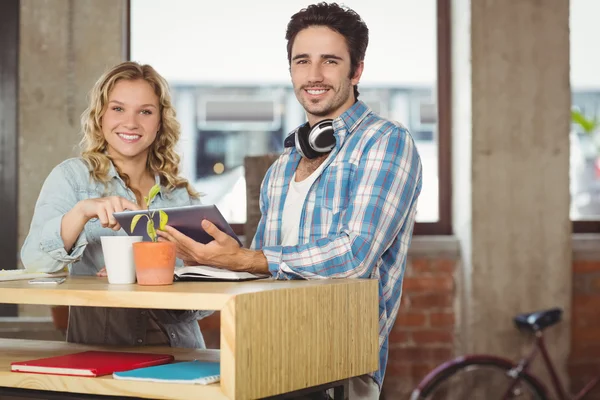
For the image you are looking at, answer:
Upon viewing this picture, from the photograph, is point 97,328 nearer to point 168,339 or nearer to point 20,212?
point 168,339

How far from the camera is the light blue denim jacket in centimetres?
200

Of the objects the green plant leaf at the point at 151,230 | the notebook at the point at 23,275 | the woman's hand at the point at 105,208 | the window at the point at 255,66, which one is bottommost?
the notebook at the point at 23,275

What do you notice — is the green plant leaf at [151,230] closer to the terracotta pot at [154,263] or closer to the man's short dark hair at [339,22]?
the terracotta pot at [154,263]

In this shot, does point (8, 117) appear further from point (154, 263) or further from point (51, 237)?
point (154, 263)

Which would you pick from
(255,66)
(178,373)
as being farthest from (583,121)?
(178,373)

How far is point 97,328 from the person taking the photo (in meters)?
2.11

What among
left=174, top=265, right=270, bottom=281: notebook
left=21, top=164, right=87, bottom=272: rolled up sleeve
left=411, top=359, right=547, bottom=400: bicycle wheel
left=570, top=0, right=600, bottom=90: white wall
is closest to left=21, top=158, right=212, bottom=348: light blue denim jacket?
left=21, top=164, right=87, bottom=272: rolled up sleeve

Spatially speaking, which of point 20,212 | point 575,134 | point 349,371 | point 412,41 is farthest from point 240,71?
point 349,371

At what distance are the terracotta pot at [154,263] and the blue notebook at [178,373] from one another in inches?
6.3

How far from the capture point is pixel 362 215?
1.88 m

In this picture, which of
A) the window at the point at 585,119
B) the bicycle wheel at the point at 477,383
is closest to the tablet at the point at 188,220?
the bicycle wheel at the point at 477,383

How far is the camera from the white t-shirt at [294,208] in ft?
6.81

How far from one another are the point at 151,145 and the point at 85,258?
0.39 metres

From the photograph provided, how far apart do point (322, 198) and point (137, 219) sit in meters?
0.46
